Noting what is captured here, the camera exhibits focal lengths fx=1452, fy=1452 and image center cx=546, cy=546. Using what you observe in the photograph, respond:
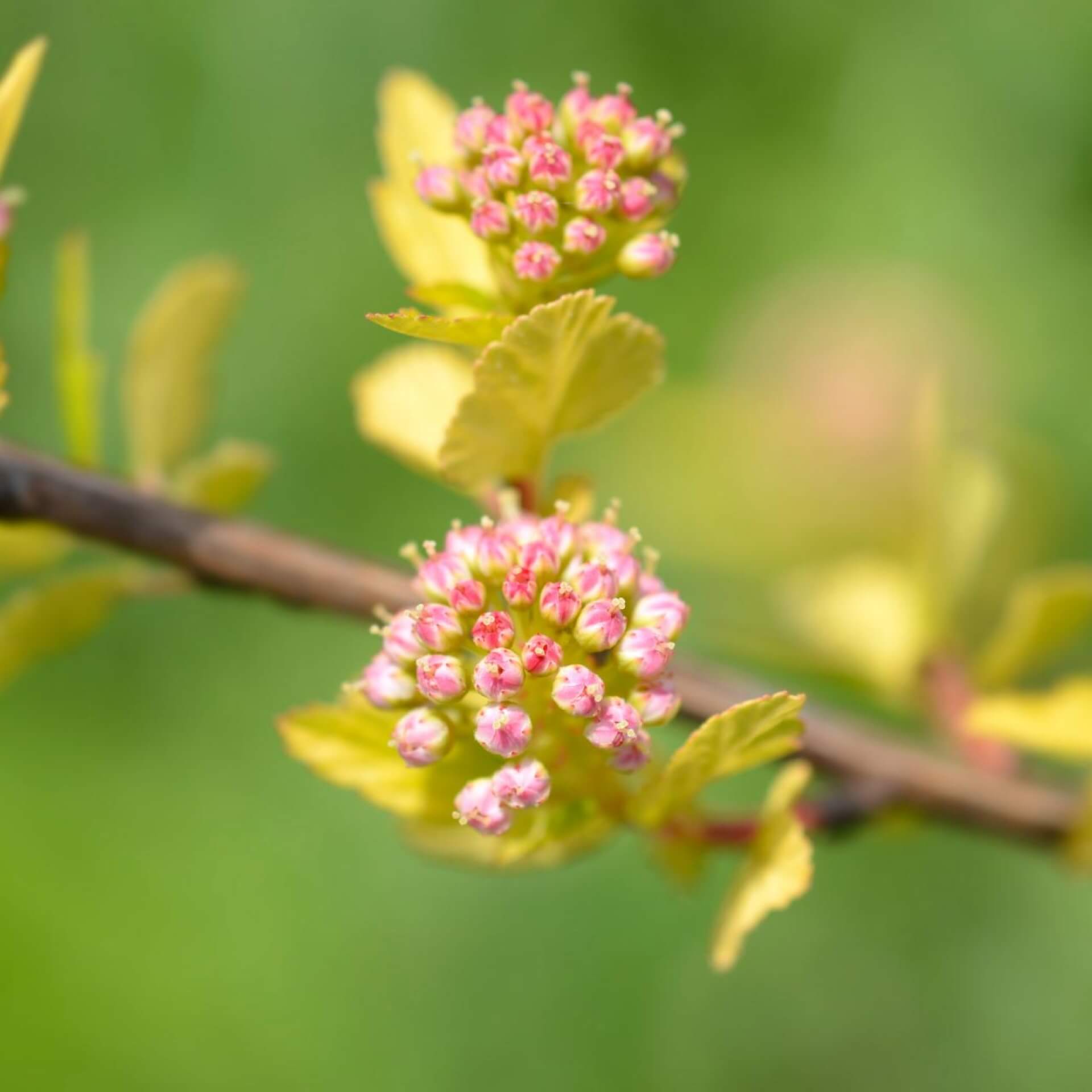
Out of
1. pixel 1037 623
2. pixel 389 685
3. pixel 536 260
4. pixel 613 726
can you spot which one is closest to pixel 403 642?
pixel 389 685

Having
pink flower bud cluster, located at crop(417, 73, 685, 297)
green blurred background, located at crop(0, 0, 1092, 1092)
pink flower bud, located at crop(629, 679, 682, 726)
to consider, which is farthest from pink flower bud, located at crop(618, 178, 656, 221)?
green blurred background, located at crop(0, 0, 1092, 1092)

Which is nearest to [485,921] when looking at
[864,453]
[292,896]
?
[292,896]

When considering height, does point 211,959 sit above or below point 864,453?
below

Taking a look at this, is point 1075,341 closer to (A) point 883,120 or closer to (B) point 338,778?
(A) point 883,120

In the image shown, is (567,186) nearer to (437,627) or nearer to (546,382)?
(546,382)

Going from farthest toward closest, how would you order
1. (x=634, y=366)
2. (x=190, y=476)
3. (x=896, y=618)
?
(x=896, y=618), (x=190, y=476), (x=634, y=366)

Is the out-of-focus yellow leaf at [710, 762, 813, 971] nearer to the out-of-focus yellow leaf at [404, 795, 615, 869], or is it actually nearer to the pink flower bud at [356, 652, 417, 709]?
the out-of-focus yellow leaf at [404, 795, 615, 869]
